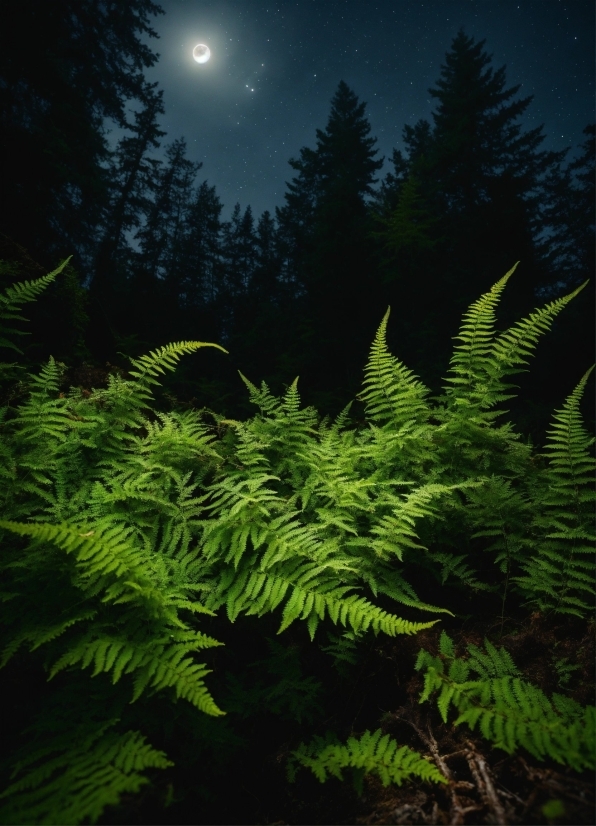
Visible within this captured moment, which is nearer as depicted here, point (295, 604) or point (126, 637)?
point (126, 637)

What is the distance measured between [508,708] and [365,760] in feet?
2.20

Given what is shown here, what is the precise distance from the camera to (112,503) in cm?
269

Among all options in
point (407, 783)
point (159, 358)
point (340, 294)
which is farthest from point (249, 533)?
point (340, 294)

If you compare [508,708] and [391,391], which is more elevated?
[391,391]

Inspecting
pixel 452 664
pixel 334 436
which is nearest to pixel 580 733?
pixel 452 664

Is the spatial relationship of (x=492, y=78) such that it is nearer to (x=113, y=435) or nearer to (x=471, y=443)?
(x=471, y=443)

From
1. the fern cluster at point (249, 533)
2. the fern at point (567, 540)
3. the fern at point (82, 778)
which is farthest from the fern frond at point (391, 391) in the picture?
the fern at point (82, 778)

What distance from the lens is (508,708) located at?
168cm

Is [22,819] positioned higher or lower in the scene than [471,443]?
lower

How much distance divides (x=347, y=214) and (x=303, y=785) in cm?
1721

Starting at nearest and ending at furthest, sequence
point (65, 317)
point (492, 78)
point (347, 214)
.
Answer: point (65, 317)
point (347, 214)
point (492, 78)

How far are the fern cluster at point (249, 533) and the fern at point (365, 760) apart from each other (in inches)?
0.7

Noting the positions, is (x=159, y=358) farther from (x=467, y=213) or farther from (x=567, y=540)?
(x=467, y=213)

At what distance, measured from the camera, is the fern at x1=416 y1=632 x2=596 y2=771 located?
4.71ft
